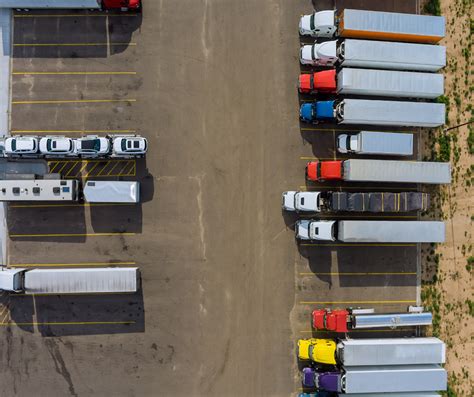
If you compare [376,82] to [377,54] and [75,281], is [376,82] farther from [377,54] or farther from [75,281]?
[75,281]

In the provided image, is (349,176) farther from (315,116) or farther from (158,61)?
(158,61)

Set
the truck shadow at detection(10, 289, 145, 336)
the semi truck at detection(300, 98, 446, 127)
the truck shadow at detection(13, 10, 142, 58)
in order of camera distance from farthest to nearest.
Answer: the truck shadow at detection(13, 10, 142, 58)
the truck shadow at detection(10, 289, 145, 336)
the semi truck at detection(300, 98, 446, 127)

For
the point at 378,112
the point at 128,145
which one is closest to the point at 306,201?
the point at 378,112

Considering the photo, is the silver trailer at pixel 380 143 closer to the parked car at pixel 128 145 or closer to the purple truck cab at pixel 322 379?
the parked car at pixel 128 145

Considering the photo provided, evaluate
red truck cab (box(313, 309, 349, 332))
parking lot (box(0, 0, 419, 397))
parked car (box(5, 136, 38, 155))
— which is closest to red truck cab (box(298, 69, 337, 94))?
parking lot (box(0, 0, 419, 397))

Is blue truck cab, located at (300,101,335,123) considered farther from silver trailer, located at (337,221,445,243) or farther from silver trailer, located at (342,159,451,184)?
silver trailer, located at (337,221,445,243)

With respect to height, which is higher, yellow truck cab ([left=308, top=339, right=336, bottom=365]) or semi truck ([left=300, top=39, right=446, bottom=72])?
semi truck ([left=300, top=39, right=446, bottom=72])

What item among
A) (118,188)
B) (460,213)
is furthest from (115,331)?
(460,213)

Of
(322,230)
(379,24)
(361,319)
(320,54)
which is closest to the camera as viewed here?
(322,230)
